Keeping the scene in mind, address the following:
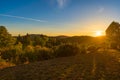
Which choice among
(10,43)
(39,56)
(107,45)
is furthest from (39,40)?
(39,56)

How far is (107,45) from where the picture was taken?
99.5 feet

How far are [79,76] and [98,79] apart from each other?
906 millimetres

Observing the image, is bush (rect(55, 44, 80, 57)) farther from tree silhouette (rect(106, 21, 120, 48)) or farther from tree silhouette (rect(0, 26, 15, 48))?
tree silhouette (rect(0, 26, 15, 48))

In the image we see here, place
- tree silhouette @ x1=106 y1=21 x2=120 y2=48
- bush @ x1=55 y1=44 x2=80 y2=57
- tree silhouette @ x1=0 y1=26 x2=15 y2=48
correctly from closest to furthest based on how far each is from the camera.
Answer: bush @ x1=55 y1=44 x2=80 y2=57 < tree silhouette @ x1=106 y1=21 x2=120 y2=48 < tree silhouette @ x1=0 y1=26 x2=15 y2=48

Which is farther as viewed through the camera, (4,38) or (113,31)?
(4,38)

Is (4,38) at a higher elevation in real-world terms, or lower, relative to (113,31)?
lower

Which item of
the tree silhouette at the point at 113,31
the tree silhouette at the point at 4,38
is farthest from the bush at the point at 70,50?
the tree silhouette at the point at 4,38

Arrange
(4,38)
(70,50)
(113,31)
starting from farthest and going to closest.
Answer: (4,38) → (113,31) → (70,50)

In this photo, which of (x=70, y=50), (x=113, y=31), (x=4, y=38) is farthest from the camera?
(x=4, y=38)

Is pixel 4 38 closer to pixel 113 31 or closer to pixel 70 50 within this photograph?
pixel 113 31

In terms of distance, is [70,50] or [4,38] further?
[4,38]

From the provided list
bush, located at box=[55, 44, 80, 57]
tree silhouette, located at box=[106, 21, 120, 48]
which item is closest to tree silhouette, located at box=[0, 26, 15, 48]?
tree silhouette, located at box=[106, 21, 120, 48]

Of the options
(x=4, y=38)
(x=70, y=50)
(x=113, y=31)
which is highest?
(x=113, y=31)

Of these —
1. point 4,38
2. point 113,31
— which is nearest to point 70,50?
point 113,31
